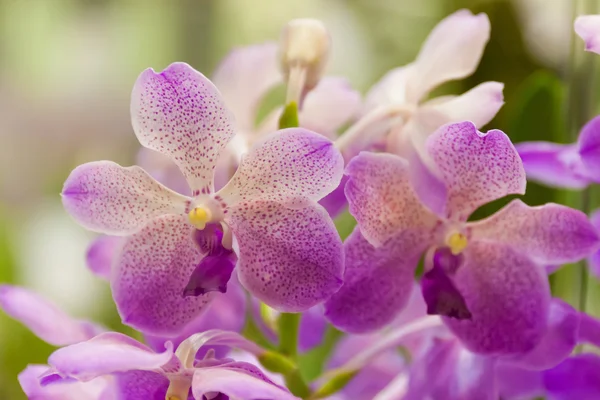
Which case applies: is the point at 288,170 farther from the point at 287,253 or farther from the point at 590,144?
the point at 590,144

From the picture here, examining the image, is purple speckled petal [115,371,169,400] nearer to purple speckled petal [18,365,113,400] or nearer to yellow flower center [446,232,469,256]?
purple speckled petal [18,365,113,400]

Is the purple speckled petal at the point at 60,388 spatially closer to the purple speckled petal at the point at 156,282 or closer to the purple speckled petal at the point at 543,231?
the purple speckled petal at the point at 156,282

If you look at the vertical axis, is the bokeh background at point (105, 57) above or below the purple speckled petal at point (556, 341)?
below

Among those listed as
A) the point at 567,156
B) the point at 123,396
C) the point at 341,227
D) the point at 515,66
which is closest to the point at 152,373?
the point at 123,396

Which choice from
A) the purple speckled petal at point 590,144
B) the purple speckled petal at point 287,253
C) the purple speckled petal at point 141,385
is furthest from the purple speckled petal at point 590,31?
the purple speckled petal at point 141,385

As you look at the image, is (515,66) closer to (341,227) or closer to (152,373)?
(341,227)

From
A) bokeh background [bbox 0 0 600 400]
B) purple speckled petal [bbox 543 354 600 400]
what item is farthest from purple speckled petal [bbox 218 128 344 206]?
bokeh background [bbox 0 0 600 400]

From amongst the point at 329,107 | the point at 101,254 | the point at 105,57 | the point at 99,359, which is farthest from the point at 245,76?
the point at 105,57
